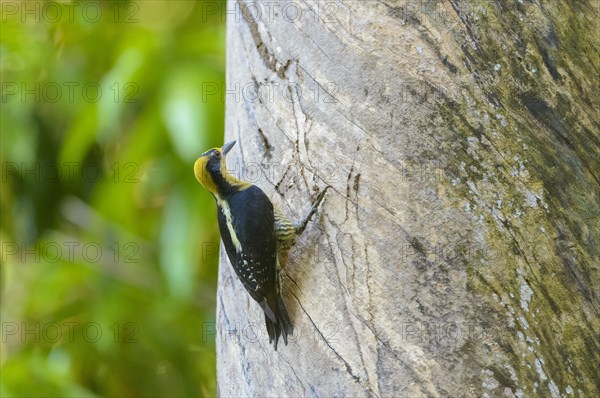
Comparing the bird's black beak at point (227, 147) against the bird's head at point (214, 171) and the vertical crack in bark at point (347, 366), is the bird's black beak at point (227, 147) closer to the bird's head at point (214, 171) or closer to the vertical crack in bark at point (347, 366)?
the bird's head at point (214, 171)

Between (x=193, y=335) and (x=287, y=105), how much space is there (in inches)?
83.1

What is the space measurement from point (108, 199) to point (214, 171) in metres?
1.51

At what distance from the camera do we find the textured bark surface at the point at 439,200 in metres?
1.81

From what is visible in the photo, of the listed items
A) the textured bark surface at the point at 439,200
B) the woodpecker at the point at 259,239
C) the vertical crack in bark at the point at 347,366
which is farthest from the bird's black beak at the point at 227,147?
the vertical crack in bark at the point at 347,366

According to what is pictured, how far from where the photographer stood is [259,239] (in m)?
2.22

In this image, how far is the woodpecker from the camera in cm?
206

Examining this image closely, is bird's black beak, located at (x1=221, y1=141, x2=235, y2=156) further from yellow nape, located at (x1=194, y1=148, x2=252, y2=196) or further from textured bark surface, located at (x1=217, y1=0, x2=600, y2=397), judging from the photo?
textured bark surface, located at (x1=217, y1=0, x2=600, y2=397)

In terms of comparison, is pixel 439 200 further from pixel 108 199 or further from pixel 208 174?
pixel 108 199

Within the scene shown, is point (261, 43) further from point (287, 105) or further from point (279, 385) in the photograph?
point (279, 385)

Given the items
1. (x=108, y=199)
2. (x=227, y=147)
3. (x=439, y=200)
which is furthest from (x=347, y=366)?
(x=108, y=199)

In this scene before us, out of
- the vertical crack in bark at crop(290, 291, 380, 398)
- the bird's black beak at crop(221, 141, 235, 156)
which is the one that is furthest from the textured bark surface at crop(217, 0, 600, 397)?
the bird's black beak at crop(221, 141, 235, 156)

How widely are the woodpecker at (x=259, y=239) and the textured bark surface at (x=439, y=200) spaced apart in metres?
0.05

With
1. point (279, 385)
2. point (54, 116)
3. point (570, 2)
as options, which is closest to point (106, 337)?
point (54, 116)

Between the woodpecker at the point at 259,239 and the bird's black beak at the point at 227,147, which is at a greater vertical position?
the bird's black beak at the point at 227,147
